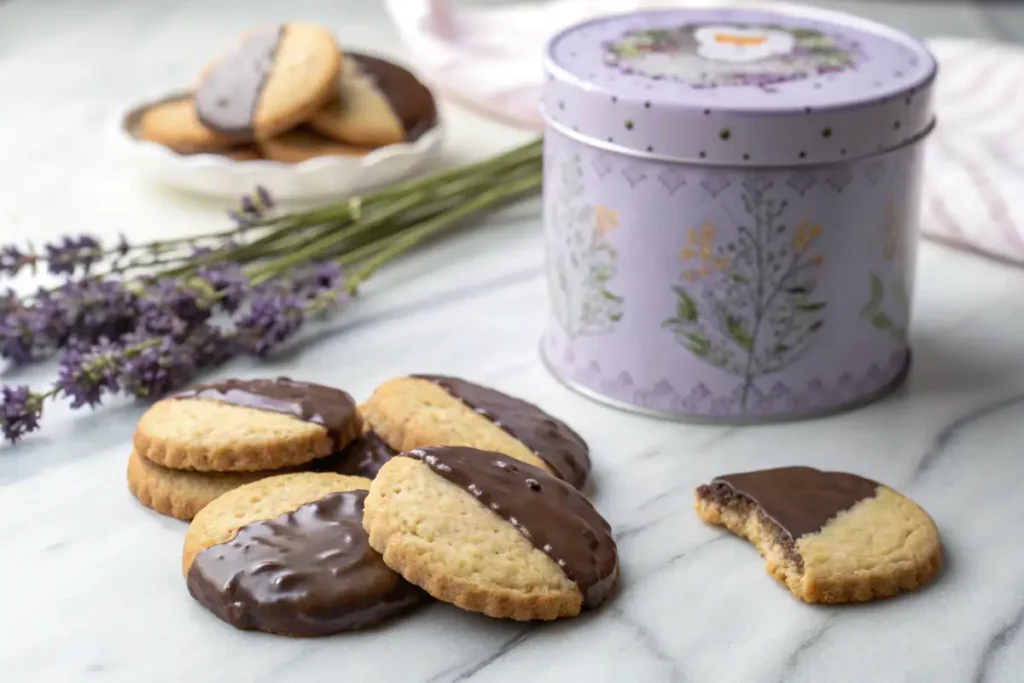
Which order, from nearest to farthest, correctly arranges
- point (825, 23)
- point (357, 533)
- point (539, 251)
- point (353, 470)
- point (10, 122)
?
point (357, 533) < point (353, 470) < point (825, 23) < point (539, 251) < point (10, 122)

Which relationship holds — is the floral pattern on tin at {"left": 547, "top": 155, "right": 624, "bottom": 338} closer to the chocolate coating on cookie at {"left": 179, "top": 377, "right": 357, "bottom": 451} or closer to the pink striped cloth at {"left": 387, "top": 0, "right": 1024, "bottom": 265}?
the chocolate coating on cookie at {"left": 179, "top": 377, "right": 357, "bottom": 451}

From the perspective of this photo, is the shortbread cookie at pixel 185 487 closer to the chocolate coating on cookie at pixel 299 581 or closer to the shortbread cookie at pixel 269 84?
the chocolate coating on cookie at pixel 299 581

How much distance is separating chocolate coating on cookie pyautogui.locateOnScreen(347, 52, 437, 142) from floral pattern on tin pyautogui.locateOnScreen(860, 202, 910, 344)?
632 mm

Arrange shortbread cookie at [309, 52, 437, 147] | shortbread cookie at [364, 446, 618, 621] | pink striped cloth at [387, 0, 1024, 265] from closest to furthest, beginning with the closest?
shortbread cookie at [364, 446, 618, 621] → pink striped cloth at [387, 0, 1024, 265] → shortbread cookie at [309, 52, 437, 147]

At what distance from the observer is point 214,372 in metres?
1.14

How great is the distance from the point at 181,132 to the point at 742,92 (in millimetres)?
714

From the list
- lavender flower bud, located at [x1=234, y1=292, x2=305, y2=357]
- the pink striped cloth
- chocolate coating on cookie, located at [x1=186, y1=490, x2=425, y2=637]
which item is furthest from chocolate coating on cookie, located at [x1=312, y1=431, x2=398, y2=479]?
the pink striped cloth

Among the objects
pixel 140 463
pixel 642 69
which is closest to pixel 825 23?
pixel 642 69

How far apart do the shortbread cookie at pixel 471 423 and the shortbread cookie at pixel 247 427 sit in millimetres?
33

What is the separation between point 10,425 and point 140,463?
0.42 feet

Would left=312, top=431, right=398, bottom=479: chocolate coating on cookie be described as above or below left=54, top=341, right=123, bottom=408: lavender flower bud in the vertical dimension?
below

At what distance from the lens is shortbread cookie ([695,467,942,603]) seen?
2.62 feet

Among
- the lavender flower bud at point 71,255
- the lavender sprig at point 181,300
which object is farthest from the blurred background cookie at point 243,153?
the lavender flower bud at point 71,255

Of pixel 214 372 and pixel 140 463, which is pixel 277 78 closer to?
pixel 214 372
